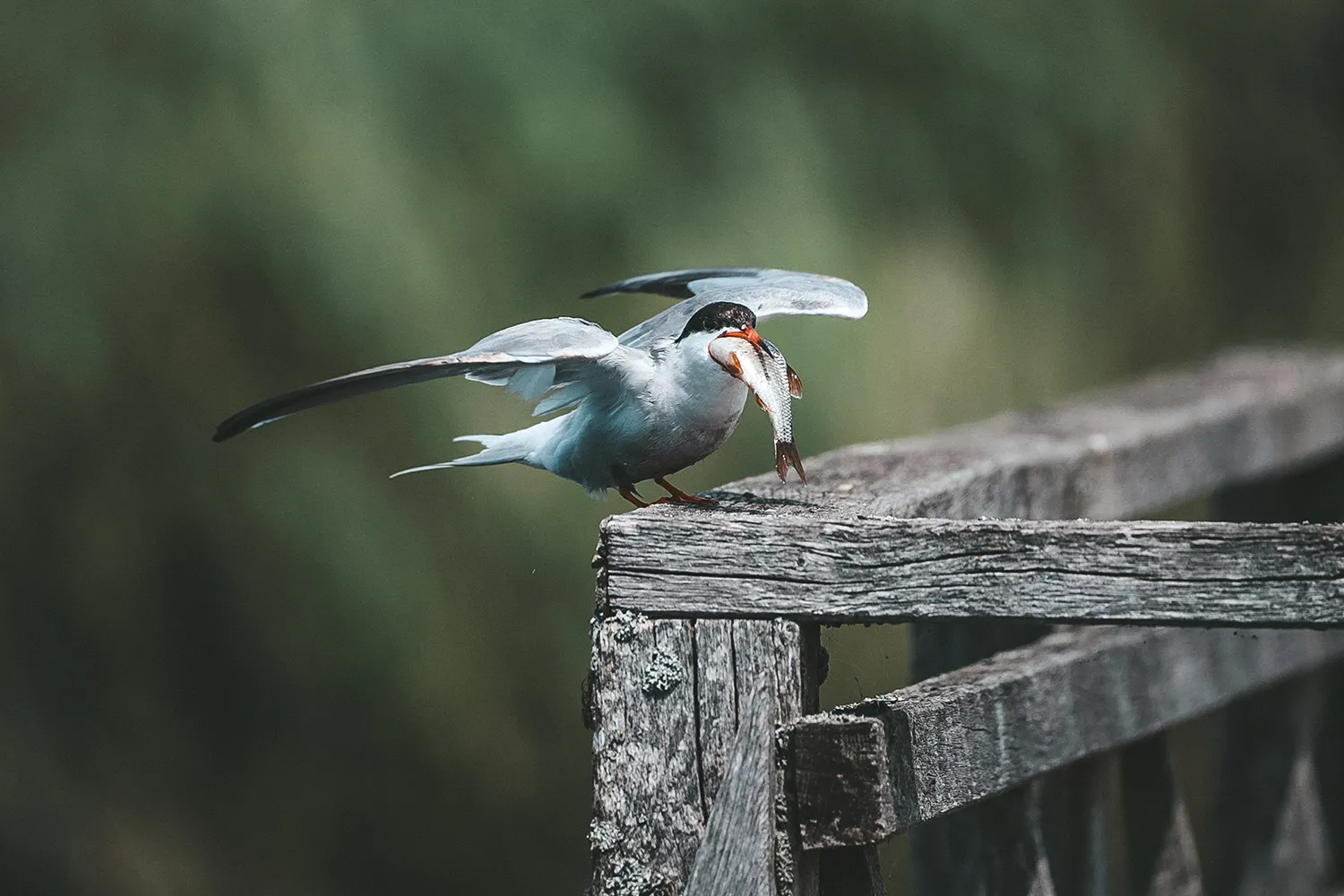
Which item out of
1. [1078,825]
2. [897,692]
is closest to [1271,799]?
[1078,825]

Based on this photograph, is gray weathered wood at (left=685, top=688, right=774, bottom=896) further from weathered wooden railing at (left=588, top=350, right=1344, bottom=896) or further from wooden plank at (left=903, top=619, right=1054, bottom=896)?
wooden plank at (left=903, top=619, right=1054, bottom=896)

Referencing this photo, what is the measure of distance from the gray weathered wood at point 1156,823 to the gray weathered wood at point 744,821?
1.37 m

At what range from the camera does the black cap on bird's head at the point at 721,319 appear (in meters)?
1.81

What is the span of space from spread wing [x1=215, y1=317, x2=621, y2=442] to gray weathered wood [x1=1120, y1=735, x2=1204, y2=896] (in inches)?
59.8

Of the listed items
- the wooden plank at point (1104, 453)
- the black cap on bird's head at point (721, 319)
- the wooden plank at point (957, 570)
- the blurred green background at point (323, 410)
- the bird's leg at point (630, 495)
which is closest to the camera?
the wooden plank at point (957, 570)

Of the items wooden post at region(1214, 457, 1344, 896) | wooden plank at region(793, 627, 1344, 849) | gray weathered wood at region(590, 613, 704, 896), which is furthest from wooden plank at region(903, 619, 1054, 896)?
wooden post at region(1214, 457, 1344, 896)

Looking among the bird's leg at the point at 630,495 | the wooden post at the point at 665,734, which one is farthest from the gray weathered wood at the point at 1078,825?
the wooden post at the point at 665,734

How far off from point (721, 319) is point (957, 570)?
0.44 meters

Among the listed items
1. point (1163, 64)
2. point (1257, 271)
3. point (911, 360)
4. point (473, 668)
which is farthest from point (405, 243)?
point (1257, 271)

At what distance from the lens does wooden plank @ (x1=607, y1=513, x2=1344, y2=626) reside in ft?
5.16

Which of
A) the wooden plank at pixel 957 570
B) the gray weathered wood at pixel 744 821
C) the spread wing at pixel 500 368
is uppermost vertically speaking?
the spread wing at pixel 500 368

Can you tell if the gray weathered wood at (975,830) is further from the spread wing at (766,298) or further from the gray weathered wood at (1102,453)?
the spread wing at (766,298)

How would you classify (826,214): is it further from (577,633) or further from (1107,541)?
(1107,541)

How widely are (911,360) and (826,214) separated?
1.61 feet
